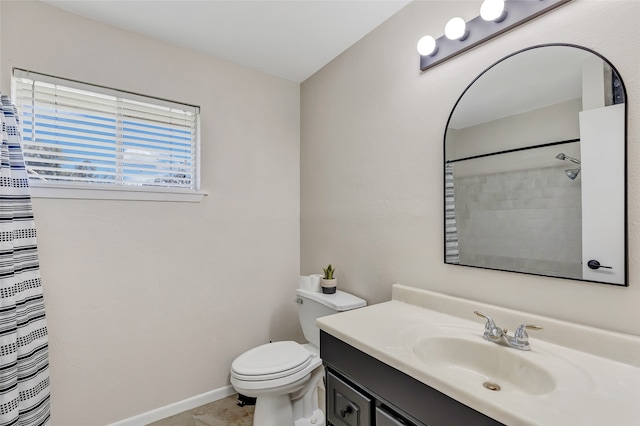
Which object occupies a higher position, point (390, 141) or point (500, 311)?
point (390, 141)

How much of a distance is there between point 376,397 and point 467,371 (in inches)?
13.3

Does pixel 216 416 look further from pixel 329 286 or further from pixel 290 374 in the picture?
pixel 329 286

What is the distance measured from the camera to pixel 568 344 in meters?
0.95

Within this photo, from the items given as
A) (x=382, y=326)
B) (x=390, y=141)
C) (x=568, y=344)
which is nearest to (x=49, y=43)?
(x=390, y=141)

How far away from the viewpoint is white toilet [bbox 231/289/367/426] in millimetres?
1556

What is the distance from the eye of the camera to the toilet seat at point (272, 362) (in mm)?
1556

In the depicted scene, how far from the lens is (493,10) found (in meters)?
1.14

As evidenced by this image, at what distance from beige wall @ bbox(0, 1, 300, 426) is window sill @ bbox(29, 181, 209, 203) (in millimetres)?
40

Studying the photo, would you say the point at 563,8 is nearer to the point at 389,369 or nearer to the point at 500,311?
the point at 500,311

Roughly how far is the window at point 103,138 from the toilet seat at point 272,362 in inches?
42.4

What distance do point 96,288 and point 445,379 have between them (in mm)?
1808

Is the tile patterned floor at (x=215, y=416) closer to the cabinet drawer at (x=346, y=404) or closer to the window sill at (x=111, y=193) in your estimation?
the cabinet drawer at (x=346, y=404)

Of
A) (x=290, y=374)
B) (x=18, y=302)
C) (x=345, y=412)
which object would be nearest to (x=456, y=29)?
(x=345, y=412)

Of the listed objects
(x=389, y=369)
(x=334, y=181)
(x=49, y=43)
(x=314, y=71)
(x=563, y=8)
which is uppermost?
(x=314, y=71)
